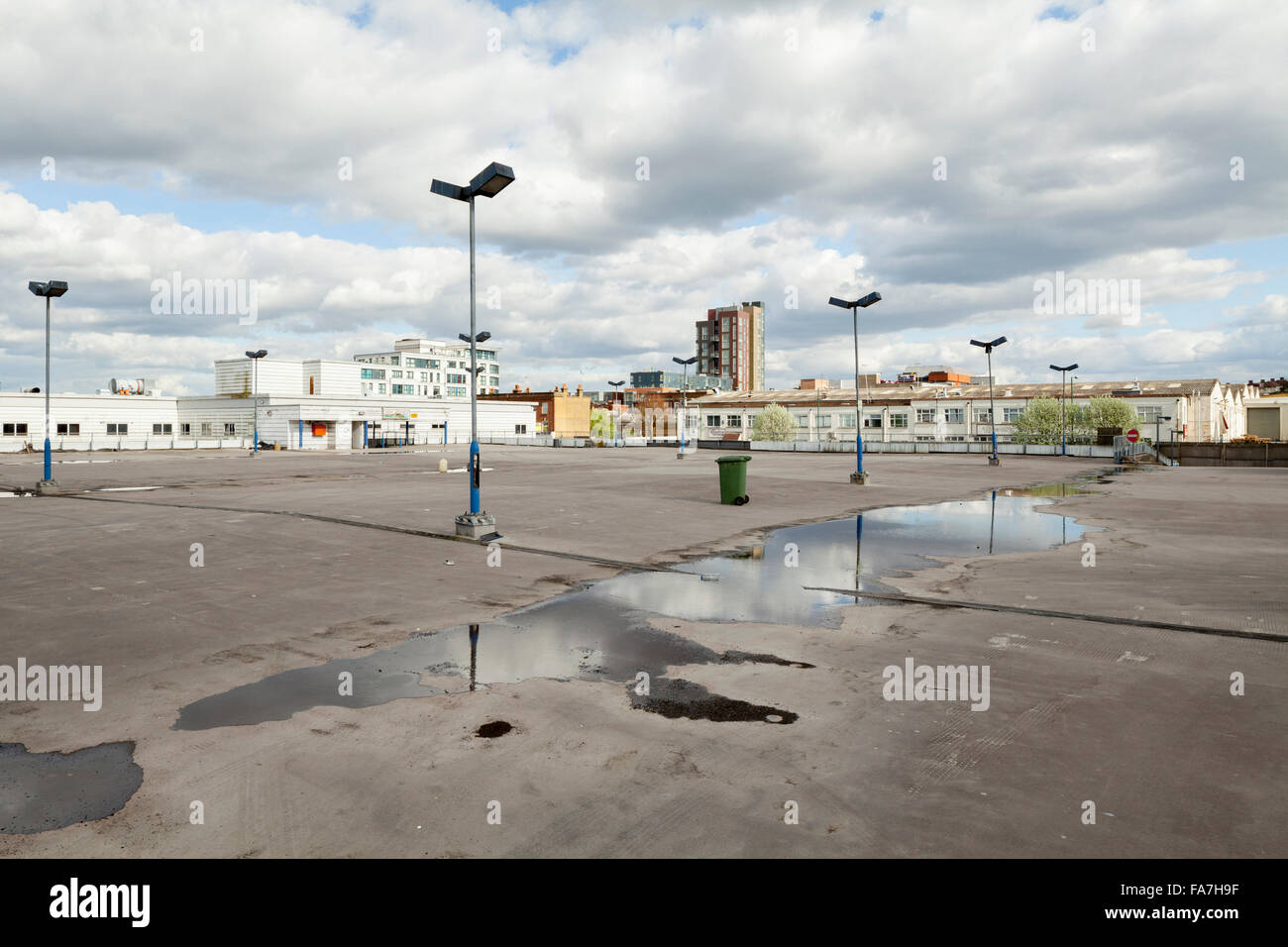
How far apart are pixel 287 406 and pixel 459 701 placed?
6853cm

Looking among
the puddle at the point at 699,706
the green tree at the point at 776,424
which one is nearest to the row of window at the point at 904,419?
the green tree at the point at 776,424

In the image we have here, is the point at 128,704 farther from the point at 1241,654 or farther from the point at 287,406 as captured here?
the point at 287,406

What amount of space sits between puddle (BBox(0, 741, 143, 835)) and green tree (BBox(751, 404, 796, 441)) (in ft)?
295

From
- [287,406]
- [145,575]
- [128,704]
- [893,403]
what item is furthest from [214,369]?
[128,704]

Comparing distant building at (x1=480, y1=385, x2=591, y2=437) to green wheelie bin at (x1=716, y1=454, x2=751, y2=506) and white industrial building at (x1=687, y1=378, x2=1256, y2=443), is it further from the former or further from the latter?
green wheelie bin at (x1=716, y1=454, x2=751, y2=506)

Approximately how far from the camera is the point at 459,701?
5867 mm

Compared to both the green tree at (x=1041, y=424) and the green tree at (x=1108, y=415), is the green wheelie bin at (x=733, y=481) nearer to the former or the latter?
the green tree at (x=1041, y=424)

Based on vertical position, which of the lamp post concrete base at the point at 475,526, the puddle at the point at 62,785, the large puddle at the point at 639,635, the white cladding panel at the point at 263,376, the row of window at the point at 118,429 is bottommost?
the puddle at the point at 62,785

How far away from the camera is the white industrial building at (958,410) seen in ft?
257

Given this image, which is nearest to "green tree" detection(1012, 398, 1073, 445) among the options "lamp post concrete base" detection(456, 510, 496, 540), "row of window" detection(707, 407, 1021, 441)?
"row of window" detection(707, 407, 1021, 441)

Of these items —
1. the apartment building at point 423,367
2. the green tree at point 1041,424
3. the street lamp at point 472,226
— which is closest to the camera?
the street lamp at point 472,226

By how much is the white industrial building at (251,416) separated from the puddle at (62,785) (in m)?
63.3

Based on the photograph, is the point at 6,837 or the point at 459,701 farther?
the point at 459,701
